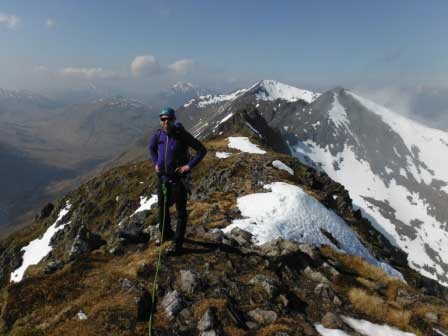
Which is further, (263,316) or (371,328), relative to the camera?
(371,328)

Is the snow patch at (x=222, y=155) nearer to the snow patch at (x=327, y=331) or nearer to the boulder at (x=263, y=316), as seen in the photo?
the boulder at (x=263, y=316)

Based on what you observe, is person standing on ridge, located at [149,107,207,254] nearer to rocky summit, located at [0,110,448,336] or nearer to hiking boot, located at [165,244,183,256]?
hiking boot, located at [165,244,183,256]

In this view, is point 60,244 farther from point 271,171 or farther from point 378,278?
point 378,278

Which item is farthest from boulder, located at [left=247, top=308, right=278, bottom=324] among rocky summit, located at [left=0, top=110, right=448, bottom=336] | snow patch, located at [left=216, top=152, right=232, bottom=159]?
snow patch, located at [left=216, top=152, right=232, bottom=159]

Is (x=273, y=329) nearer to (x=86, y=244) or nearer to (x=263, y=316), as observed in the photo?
(x=263, y=316)

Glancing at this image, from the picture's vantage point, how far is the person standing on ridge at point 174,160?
12.8 meters

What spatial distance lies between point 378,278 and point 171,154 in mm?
11964

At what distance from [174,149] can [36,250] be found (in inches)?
2590

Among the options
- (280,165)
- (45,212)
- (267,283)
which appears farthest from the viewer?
(45,212)

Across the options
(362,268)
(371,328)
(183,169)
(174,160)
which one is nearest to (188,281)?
(183,169)

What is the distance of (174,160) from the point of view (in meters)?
13.1

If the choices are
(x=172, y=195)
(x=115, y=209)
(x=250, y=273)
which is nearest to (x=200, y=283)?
(x=250, y=273)

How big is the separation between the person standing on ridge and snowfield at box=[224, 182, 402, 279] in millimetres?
6753

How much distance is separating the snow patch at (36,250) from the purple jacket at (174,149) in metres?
56.3
